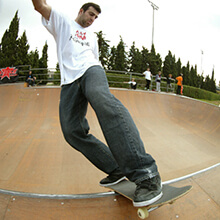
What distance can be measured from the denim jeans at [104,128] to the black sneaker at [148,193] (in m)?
0.05

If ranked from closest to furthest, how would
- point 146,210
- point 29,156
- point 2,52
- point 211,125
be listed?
point 146,210 → point 29,156 → point 211,125 → point 2,52

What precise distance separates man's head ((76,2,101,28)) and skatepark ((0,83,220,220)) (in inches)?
59.1

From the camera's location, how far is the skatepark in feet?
4.67

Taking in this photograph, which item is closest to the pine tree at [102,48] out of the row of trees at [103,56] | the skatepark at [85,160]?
the row of trees at [103,56]

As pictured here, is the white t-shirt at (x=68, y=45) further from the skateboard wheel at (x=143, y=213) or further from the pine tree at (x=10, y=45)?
the pine tree at (x=10, y=45)

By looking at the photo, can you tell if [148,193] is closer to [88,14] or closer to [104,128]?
[104,128]

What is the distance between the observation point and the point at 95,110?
132cm

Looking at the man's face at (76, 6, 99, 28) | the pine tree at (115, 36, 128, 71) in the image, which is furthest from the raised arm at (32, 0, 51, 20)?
the pine tree at (115, 36, 128, 71)

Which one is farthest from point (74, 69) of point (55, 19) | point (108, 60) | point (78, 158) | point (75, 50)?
point (108, 60)

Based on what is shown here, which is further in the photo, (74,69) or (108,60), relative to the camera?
(108,60)

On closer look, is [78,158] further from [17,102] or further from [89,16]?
[17,102]

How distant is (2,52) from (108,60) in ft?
39.0

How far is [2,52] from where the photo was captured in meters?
19.9

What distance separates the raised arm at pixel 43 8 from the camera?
4.88 ft
